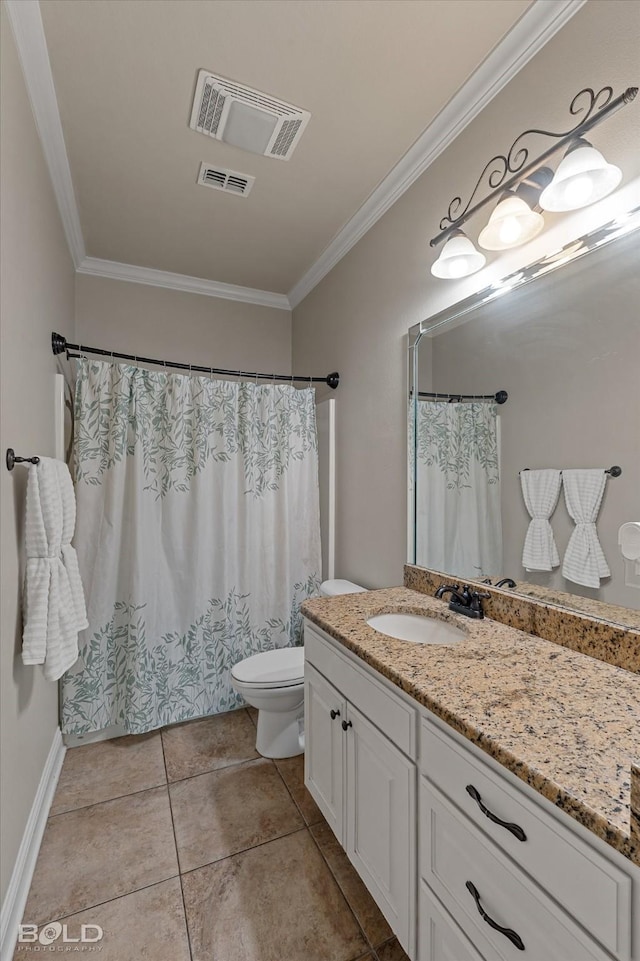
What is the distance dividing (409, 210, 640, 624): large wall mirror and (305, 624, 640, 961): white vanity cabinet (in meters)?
0.58

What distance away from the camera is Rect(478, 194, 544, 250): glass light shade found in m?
1.24

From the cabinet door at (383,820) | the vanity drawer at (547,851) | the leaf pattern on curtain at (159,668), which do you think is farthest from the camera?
the leaf pattern on curtain at (159,668)

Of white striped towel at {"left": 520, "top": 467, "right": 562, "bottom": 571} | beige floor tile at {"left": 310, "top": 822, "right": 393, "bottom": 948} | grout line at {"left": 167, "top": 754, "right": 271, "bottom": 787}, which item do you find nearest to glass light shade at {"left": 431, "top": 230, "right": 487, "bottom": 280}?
white striped towel at {"left": 520, "top": 467, "right": 562, "bottom": 571}

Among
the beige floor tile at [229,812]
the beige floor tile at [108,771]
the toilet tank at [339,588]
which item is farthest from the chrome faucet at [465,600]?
the beige floor tile at [108,771]

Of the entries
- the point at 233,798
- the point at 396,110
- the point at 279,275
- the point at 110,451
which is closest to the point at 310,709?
the point at 233,798

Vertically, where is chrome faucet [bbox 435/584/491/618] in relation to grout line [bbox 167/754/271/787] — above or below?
above

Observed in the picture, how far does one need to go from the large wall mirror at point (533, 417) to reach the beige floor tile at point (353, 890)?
103 cm

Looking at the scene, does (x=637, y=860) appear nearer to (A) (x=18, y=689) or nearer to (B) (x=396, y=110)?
(A) (x=18, y=689)

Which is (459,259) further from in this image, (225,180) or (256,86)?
(225,180)

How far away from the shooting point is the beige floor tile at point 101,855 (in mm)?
1339

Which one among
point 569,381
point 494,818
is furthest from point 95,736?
point 569,381

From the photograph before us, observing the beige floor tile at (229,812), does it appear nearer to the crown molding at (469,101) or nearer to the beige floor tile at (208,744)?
the beige floor tile at (208,744)

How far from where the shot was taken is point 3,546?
1225 millimetres

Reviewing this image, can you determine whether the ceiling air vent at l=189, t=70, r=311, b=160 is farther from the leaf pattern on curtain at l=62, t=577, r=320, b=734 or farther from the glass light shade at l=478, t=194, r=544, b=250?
the leaf pattern on curtain at l=62, t=577, r=320, b=734
